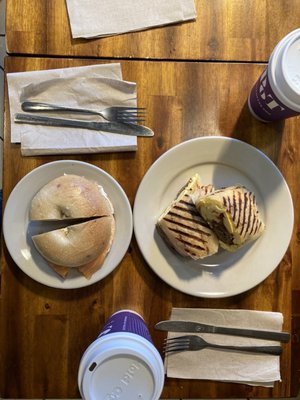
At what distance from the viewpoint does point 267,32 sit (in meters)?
0.85

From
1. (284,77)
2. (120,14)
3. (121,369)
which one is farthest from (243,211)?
(120,14)

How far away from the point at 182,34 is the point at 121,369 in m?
0.66

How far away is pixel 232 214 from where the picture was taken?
2.37ft

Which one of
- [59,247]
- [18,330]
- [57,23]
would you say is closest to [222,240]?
[59,247]

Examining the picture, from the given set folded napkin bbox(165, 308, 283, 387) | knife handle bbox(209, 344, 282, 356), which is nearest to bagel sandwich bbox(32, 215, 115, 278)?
folded napkin bbox(165, 308, 283, 387)

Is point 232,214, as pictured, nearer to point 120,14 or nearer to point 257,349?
point 257,349

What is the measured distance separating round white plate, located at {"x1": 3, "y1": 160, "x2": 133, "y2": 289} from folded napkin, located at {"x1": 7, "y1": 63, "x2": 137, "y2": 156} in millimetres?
43

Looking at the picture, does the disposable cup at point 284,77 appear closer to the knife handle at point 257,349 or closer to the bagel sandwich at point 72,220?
the bagel sandwich at point 72,220

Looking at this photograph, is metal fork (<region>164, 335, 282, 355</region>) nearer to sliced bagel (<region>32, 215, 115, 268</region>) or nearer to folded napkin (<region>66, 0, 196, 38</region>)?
sliced bagel (<region>32, 215, 115, 268</region>)

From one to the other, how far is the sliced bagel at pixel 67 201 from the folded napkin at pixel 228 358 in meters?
0.28

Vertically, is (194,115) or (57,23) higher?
(57,23)

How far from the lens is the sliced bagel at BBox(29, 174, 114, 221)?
0.72m

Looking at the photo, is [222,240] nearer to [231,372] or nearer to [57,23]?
[231,372]

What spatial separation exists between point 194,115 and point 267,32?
0.24 meters
